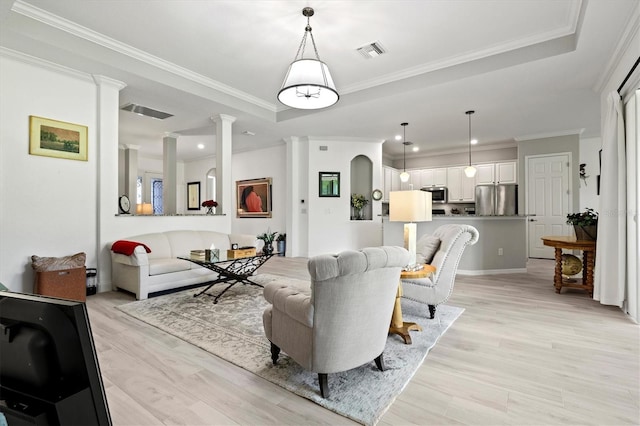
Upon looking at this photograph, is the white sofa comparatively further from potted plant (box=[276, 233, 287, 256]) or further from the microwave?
the microwave

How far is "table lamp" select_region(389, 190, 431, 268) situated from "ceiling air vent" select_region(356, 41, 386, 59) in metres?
1.92

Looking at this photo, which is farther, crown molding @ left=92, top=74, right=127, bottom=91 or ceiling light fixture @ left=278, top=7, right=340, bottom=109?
crown molding @ left=92, top=74, right=127, bottom=91

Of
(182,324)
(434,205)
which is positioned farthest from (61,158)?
(434,205)

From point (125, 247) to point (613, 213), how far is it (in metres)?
5.55

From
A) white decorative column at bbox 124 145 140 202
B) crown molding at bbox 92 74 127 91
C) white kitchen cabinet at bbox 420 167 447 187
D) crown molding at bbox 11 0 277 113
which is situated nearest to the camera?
crown molding at bbox 11 0 277 113

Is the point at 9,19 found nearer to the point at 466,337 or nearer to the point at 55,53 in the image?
the point at 55,53

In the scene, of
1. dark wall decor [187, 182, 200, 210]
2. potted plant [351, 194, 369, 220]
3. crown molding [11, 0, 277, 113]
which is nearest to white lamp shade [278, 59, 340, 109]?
crown molding [11, 0, 277, 113]

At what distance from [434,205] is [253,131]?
5.27 m

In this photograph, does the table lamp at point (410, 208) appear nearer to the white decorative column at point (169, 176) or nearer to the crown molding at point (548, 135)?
the white decorative column at point (169, 176)

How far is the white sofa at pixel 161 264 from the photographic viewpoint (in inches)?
146

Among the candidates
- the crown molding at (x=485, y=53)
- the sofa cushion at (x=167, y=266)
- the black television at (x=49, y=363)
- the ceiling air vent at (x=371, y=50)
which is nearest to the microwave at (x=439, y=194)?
the crown molding at (x=485, y=53)

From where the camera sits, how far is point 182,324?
2918 mm

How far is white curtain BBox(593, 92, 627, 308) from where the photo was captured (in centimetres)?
325

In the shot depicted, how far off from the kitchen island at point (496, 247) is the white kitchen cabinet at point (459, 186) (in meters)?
2.80
